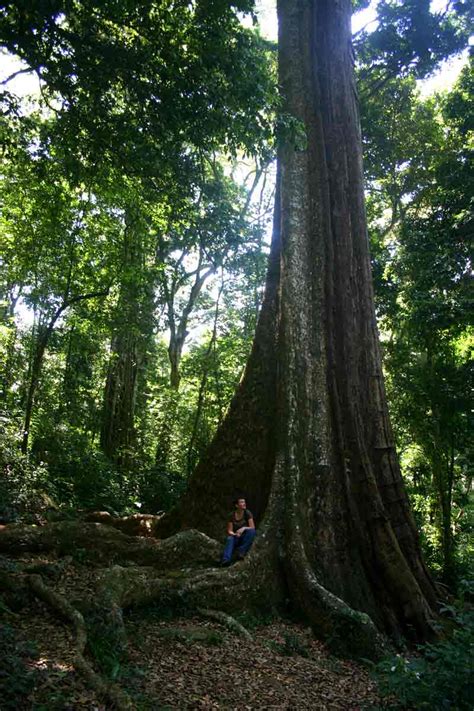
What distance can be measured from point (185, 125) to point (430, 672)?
6.17 metres

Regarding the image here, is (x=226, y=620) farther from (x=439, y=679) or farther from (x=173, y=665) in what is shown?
(x=439, y=679)

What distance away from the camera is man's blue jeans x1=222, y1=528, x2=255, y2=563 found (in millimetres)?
6602

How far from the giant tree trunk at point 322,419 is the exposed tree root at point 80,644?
2.42 metres

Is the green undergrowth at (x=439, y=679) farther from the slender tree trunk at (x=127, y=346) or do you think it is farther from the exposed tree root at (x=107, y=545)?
the slender tree trunk at (x=127, y=346)

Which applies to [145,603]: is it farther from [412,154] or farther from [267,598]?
[412,154]

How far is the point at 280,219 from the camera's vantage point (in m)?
8.94

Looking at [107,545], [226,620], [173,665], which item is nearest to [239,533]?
[226,620]

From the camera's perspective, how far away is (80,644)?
399cm

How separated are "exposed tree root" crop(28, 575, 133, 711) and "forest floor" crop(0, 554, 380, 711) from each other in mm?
52

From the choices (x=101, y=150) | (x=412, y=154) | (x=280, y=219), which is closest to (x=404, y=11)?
(x=412, y=154)

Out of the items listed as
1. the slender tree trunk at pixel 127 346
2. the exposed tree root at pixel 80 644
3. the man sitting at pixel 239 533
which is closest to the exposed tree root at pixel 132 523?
the man sitting at pixel 239 533

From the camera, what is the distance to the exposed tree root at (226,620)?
5555 mm

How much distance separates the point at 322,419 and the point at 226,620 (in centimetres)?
295

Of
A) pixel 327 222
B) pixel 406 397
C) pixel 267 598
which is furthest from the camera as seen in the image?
pixel 406 397
